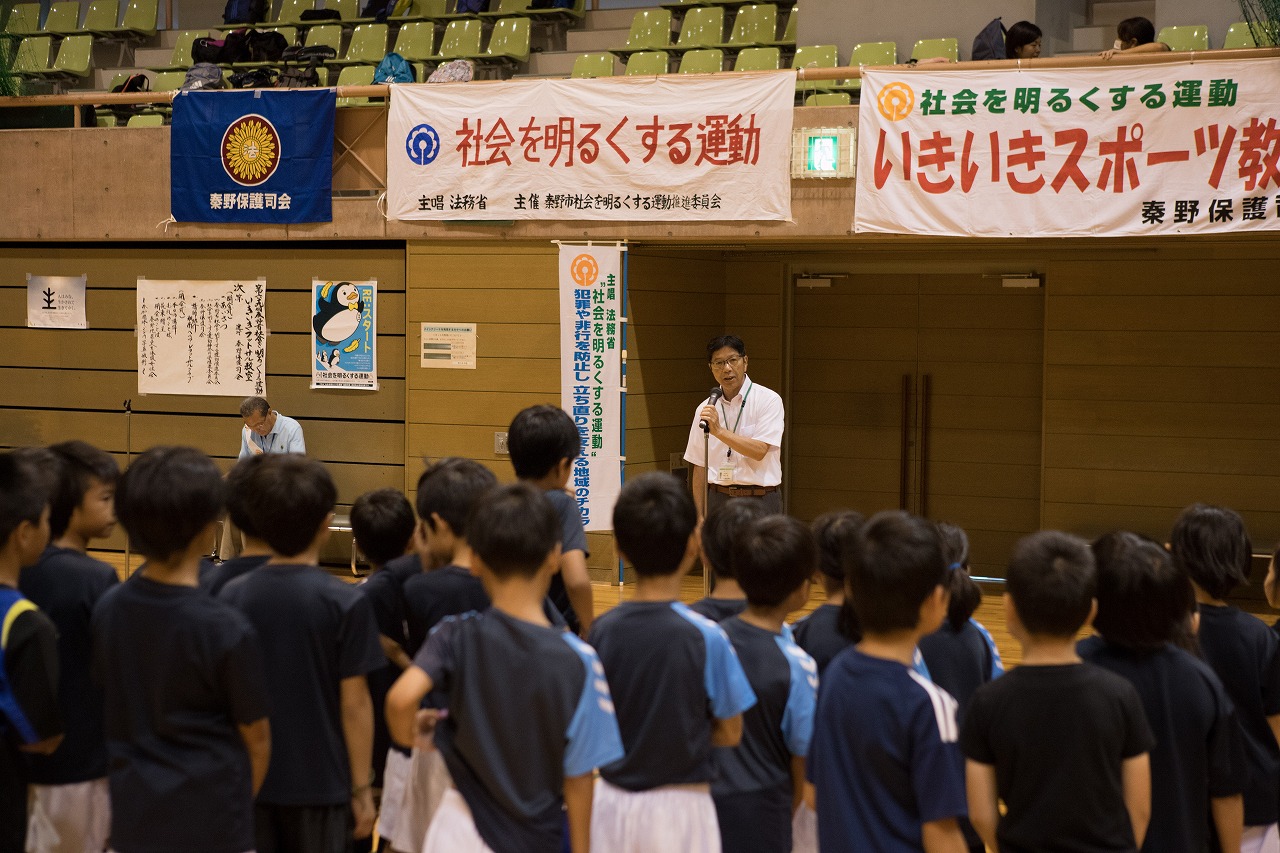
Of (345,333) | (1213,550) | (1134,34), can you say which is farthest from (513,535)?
(345,333)

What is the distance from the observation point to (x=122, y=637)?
251 cm

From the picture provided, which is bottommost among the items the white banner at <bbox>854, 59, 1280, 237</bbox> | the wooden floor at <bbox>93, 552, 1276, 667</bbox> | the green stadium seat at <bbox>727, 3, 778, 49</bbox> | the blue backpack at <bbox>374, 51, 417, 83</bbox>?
the wooden floor at <bbox>93, 552, 1276, 667</bbox>

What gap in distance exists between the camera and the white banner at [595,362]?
8.23m

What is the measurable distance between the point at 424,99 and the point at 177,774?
662 cm

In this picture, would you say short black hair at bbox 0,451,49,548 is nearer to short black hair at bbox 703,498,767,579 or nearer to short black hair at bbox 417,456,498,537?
short black hair at bbox 417,456,498,537

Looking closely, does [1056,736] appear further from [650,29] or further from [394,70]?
[650,29]

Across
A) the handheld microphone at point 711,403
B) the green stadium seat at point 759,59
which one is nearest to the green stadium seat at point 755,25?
the green stadium seat at point 759,59

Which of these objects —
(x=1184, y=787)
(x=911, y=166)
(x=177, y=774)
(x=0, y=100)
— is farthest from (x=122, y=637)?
(x=0, y=100)

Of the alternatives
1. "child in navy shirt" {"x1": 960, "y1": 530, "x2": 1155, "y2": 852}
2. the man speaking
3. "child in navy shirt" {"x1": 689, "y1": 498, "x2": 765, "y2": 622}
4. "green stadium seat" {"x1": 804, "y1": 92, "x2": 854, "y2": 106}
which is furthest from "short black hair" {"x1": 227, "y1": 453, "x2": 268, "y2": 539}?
"green stadium seat" {"x1": 804, "y1": 92, "x2": 854, "y2": 106}

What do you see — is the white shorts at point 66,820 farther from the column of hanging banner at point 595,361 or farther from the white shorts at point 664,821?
the column of hanging banner at point 595,361

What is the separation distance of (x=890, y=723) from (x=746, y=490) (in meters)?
4.06

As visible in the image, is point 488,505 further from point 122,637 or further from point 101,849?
A: point 101,849

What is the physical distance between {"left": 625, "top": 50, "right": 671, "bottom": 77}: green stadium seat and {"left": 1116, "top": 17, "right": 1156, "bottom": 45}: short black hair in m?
3.79

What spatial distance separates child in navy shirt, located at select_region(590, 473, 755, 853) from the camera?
97.9 inches
